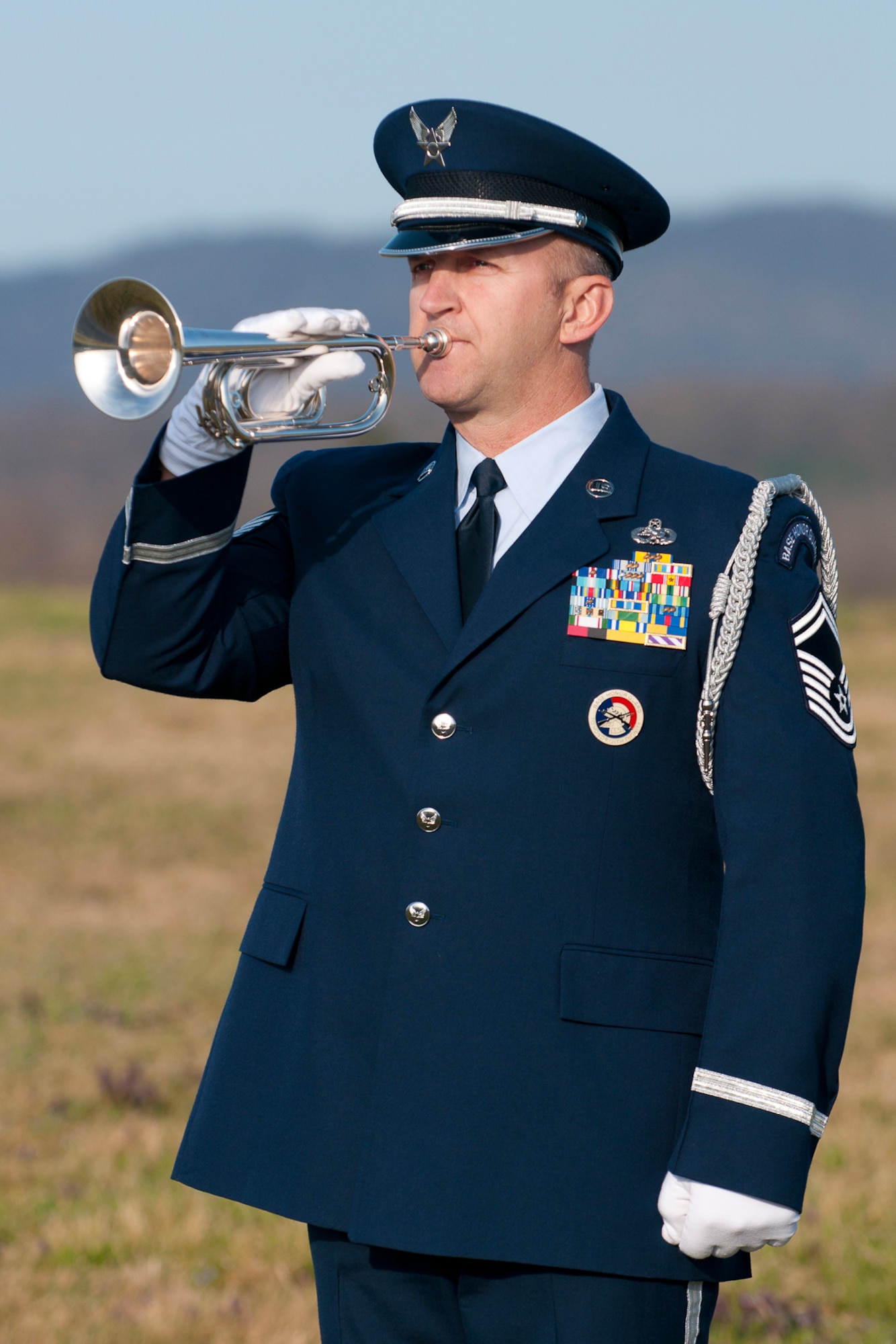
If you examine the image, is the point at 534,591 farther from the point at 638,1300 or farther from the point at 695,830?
the point at 638,1300

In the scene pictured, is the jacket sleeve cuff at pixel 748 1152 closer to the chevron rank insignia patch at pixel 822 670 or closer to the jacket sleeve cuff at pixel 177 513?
the chevron rank insignia patch at pixel 822 670

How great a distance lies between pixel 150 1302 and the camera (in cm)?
502

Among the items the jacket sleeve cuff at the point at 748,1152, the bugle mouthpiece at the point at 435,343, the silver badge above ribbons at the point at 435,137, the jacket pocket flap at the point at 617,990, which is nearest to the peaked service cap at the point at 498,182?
the silver badge above ribbons at the point at 435,137

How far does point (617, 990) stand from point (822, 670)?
63 cm

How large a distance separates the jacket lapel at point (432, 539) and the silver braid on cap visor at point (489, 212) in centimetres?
40

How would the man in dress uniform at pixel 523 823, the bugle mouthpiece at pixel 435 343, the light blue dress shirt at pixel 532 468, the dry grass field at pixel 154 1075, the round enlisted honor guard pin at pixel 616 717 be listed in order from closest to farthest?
the man in dress uniform at pixel 523 823 → the round enlisted honor guard pin at pixel 616 717 → the bugle mouthpiece at pixel 435 343 → the light blue dress shirt at pixel 532 468 → the dry grass field at pixel 154 1075

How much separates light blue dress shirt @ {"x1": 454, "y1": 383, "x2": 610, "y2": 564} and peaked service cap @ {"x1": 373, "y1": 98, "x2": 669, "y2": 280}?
35cm

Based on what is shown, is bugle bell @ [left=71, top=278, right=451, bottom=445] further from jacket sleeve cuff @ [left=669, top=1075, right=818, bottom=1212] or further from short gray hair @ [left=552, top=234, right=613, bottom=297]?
jacket sleeve cuff @ [left=669, top=1075, right=818, bottom=1212]

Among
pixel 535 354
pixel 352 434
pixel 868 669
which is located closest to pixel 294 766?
pixel 352 434

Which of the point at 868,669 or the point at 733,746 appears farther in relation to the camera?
the point at 868,669

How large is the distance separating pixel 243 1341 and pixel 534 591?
285 centimetres

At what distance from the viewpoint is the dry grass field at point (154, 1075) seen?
508 centimetres

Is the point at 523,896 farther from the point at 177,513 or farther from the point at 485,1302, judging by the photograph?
the point at 177,513

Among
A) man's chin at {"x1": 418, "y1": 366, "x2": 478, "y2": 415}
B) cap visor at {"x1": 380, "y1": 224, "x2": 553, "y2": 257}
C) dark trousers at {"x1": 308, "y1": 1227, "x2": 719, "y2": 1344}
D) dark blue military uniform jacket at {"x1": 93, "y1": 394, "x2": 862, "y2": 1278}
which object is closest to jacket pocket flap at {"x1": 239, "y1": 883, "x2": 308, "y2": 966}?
dark blue military uniform jacket at {"x1": 93, "y1": 394, "x2": 862, "y2": 1278}
